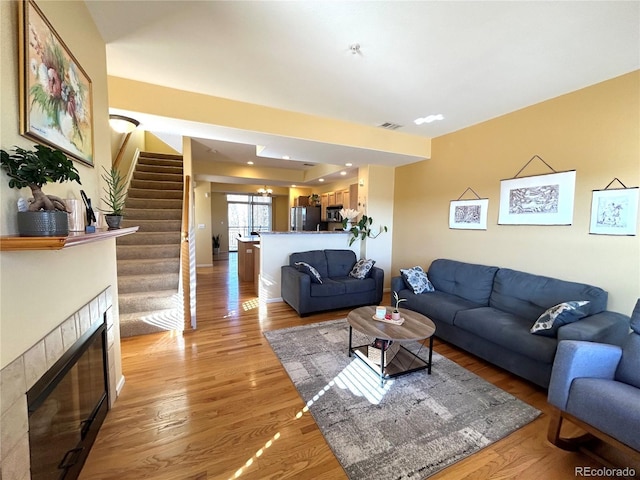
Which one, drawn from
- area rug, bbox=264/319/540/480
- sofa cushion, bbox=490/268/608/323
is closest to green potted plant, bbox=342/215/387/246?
sofa cushion, bbox=490/268/608/323

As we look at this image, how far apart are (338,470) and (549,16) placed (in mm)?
3043

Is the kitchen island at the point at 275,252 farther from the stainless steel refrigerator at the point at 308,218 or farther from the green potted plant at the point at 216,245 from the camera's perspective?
the green potted plant at the point at 216,245

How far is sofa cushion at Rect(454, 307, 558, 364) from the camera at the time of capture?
2.04 meters

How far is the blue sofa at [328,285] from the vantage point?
3652mm

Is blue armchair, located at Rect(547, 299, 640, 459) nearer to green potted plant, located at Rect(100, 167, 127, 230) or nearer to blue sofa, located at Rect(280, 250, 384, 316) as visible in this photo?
blue sofa, located at Rect(280, 250, 384, 316)

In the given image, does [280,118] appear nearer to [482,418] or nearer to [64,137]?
[64,137]

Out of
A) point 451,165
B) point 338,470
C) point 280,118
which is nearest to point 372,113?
point 280,118

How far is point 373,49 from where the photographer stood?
1987 millimetres

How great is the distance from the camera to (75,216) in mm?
1232

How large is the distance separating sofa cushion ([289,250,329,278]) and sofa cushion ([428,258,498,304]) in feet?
5.34

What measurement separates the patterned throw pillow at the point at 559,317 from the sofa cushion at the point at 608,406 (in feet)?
1.84

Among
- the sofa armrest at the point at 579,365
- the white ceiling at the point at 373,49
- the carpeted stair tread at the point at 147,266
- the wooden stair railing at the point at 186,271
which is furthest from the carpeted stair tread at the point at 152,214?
the sofa armrest at the point at 579,365

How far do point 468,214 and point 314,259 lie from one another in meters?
2.35

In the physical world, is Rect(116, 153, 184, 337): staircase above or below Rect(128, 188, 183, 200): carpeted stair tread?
below
